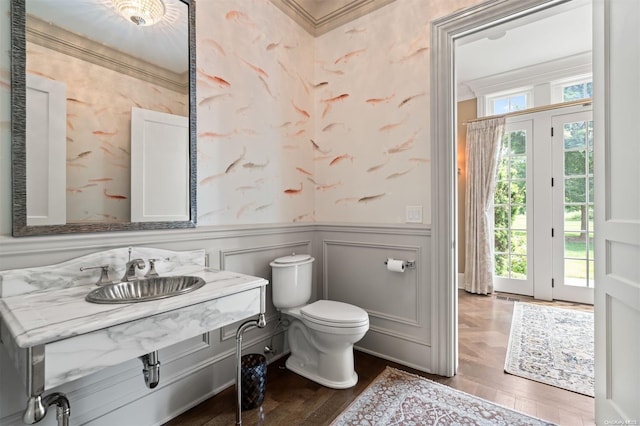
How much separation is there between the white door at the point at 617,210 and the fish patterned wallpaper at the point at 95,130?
214 cm

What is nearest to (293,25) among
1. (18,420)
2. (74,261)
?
(74,261)

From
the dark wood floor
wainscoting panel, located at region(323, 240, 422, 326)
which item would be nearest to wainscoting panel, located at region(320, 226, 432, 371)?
wainscoting panel, located at region(323, 240, 422, 326)

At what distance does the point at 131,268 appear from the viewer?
4.59 ft

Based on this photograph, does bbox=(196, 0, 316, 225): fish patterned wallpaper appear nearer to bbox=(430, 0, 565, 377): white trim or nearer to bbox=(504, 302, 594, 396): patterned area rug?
bbox=(430, 0, 565, 377): white trim

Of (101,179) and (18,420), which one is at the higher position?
(101,179)

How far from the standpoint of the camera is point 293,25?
246 cm

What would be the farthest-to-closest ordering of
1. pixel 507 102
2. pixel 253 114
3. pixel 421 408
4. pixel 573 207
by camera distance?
pixel 507 102 → pixel 573 207 → pixel 253 114 → pixel 421 408

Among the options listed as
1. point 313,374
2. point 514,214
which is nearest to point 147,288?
point 313,374

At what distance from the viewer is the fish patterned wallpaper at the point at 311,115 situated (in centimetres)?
192

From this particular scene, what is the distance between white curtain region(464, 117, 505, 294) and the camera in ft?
12.5

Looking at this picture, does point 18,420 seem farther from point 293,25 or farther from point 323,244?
point 293,25

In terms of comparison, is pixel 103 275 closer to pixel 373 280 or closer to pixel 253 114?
pixel 253 114

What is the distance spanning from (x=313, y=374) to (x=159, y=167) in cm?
161

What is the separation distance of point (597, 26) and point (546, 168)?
8.84 feet
